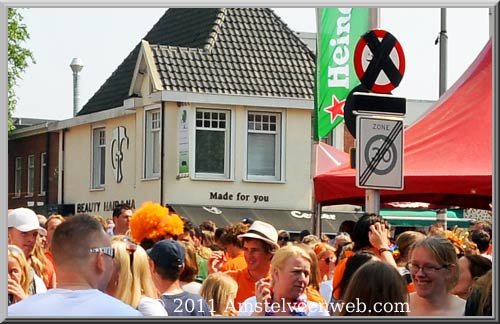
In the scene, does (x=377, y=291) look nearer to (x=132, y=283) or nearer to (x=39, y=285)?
(x=132, y=283)

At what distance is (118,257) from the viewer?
6.13 meters

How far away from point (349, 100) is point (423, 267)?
6.95 feet

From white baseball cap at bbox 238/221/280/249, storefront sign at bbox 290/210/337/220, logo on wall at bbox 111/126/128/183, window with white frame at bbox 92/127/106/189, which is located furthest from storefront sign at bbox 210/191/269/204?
white baseball cap at bbox 238/221/280/249

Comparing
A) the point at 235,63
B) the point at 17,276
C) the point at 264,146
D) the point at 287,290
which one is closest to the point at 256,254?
the point at 287,290

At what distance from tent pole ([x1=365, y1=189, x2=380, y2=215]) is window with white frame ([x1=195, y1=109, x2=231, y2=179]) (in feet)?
33.7

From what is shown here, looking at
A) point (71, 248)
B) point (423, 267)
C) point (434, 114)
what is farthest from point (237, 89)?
point (71, 248)

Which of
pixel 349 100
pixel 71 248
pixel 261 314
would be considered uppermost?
pixel 349 100

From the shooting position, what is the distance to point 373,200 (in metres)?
8.29

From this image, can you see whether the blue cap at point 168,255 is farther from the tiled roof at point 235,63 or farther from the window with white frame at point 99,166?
the tiled roof at point 235,63

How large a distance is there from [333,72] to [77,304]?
A: 6.30m

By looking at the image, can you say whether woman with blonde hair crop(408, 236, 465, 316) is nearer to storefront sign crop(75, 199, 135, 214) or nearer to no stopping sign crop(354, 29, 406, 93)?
no stopping sign crop(354, 29, 406, 93)

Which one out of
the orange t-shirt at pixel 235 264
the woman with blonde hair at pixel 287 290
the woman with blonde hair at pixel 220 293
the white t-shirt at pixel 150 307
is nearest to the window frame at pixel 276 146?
the orange t-shirt at pixel 235 264

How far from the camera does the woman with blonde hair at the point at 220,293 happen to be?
22.0 ft

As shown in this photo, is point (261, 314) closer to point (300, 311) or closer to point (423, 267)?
point (300, 311)
